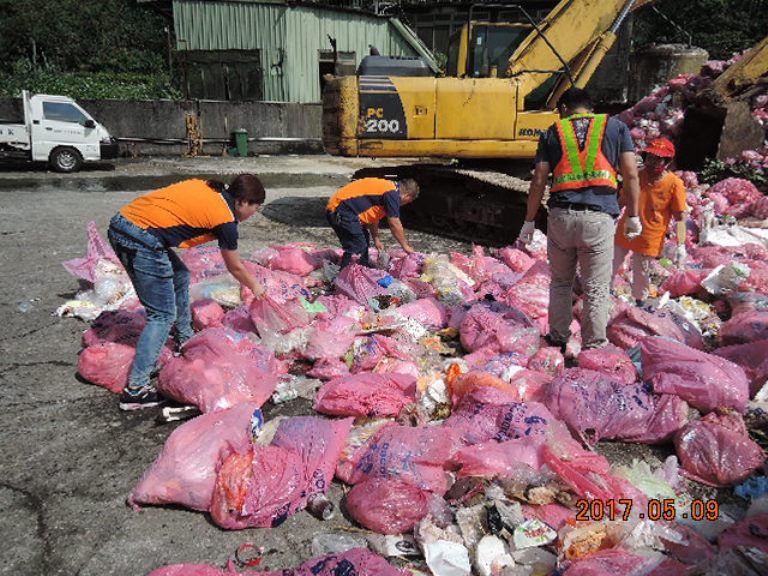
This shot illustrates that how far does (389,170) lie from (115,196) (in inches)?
206

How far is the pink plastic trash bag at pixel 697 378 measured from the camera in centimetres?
318

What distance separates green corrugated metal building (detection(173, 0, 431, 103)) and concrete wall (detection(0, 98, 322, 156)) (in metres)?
2.34

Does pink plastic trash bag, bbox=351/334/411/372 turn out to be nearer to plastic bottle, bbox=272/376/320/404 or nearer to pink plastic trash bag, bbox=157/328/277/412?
plastic bottle, bbox=272/376/320/404

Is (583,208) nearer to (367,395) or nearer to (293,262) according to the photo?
(367,395)

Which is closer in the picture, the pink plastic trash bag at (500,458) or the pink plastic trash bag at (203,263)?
the pink plastic trash bag at (500,458)

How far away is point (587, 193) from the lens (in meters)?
3.79

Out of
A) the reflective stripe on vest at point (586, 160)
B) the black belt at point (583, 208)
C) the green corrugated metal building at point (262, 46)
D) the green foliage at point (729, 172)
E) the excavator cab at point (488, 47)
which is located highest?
the green corrugated metal building at point (262, 46)

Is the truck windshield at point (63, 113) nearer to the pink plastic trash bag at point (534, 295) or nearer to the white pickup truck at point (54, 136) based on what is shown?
the white pickup truck at point (54, 136)

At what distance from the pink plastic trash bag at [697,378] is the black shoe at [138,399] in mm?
2913

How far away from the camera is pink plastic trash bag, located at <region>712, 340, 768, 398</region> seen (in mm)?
3529

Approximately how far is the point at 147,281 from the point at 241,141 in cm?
1413

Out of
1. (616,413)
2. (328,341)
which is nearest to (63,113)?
(328,341)

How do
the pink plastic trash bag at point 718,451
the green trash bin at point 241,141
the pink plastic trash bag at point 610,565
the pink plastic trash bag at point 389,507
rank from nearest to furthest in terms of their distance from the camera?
the pink plastic trash bag at point 610,565 < the pink plastic trash bag at point 389,507 < the pink plastic trash bag at point 718,451 < the green trash bin at point 241,141

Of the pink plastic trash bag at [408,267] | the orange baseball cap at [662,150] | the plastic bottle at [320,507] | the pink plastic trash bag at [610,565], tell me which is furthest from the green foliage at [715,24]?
the plastic bottle at [320,507]
